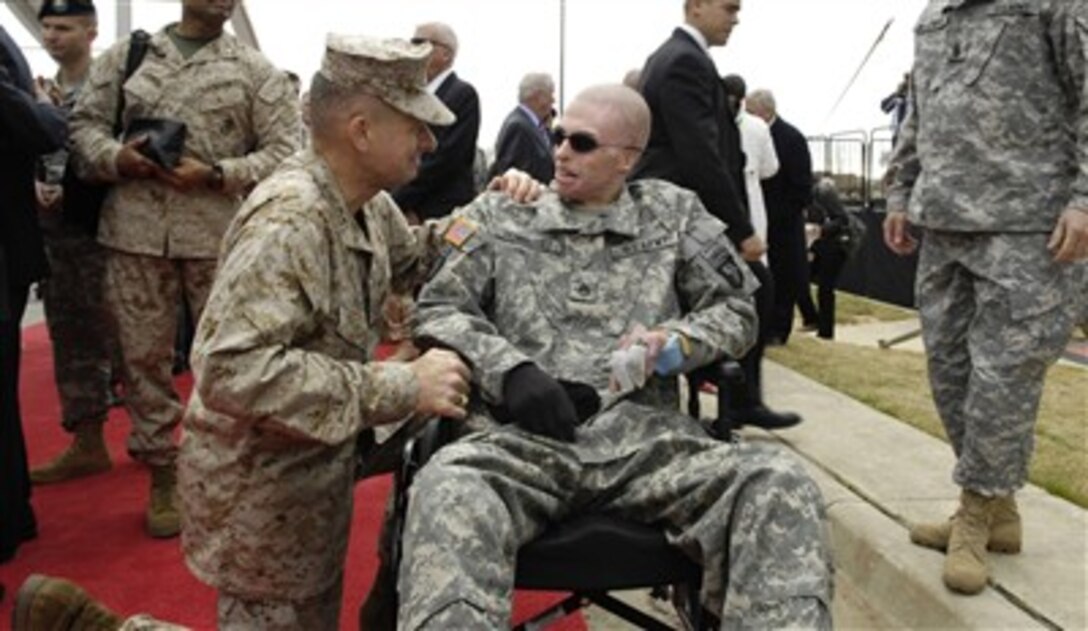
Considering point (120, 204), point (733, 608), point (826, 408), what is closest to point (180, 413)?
point (120, 204)

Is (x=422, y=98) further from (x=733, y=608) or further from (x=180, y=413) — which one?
(x=180, y=413)

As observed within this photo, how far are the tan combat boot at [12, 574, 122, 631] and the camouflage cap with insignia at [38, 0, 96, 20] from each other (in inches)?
97.6

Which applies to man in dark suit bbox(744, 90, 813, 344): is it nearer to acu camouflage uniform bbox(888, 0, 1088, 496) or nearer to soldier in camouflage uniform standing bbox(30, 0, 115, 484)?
acu camouflage uniform bbox(888, 0, 1088, 496)

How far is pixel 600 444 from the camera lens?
2.10 m

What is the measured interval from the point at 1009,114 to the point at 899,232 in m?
0.55

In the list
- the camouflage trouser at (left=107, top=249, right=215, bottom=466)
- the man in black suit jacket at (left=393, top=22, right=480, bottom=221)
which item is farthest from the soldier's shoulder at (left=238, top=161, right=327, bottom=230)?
the man in black suit jacket at (left=393, top=22, right=480, bottom=221)

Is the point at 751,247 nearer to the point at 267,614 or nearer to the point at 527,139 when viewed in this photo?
the point at 267,614

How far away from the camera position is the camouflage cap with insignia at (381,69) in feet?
5.98

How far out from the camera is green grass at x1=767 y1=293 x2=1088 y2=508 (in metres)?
3.70

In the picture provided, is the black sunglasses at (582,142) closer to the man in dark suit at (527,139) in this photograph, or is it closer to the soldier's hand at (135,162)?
the soldier's hand at (135,162)

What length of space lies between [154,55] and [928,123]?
2.20 metres

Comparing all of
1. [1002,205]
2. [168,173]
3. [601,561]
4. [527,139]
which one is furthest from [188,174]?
[527,139]

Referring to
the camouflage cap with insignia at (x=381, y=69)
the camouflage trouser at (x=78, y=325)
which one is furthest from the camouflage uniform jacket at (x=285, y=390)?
the camouflage trouser at (x=78, y=325)

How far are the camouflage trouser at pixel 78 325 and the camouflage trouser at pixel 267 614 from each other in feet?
6.75
